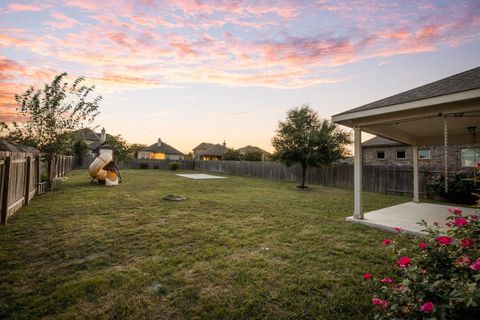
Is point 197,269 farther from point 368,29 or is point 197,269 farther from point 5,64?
point 5,64

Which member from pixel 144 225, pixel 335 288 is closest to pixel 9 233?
pixel 144 225

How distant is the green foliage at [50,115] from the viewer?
31.5 ft

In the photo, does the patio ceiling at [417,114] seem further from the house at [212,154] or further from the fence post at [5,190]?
the house at [212,154]

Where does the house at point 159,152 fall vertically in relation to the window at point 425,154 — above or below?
above

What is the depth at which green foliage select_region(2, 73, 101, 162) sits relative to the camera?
960 centimetres

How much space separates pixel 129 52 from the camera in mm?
10172

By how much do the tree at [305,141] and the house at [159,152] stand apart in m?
46.0

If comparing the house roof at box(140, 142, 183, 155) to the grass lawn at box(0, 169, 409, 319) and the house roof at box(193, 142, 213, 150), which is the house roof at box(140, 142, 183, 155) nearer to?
the house roof at box(193, 142, 213, 150)

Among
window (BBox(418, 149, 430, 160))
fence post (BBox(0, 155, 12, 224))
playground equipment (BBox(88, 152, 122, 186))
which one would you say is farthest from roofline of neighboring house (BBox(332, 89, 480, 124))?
window (BBox(418, 149, 430, 160))

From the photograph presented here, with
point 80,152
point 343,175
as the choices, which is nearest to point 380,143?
point 343,175

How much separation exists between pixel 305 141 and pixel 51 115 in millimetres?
13442

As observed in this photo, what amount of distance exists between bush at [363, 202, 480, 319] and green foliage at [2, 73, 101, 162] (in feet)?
42.5

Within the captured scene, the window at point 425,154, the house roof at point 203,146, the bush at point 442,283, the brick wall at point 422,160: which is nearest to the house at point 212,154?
the house roof at point 203,146

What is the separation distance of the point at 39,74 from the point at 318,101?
48.5 ft
